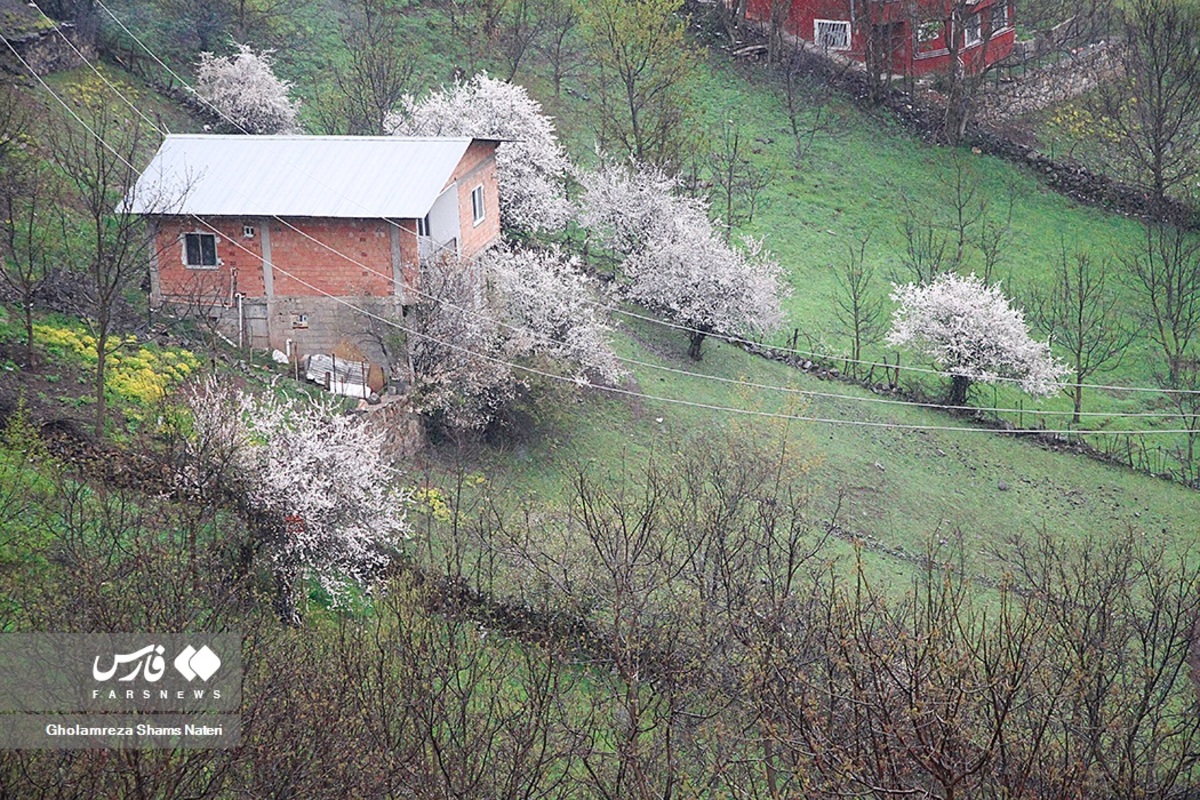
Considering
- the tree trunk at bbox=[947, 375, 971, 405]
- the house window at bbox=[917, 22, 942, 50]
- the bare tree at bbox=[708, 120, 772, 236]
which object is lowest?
the tree trunk at bbox=[947, 375, 971, 405]

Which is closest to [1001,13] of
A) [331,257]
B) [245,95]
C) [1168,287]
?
[1168,287]

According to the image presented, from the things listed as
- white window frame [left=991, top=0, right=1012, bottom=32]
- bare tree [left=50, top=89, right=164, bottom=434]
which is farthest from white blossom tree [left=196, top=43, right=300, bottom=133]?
white window frame [left=991, top=0, right=1012, bottom=32]

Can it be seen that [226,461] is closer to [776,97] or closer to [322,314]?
[322,314]

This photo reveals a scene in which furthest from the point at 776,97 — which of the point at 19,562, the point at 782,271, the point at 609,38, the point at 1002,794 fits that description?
the point at 1002,794

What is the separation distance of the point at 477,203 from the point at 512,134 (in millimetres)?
7183

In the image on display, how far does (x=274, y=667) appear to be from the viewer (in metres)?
17.5

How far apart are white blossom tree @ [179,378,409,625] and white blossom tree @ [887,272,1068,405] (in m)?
18.2

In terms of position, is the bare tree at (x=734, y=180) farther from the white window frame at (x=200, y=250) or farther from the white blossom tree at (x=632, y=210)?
the white window frame at (x=200, y=250)

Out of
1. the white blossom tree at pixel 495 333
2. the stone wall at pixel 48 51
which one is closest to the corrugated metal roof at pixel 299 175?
the white blossom tree at pixel 495 333

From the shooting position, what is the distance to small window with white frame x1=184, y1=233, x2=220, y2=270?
31.9m

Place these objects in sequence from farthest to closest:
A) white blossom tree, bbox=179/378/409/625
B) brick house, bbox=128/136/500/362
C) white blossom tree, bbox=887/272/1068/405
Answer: white blossom tree, bbox=887/272/1068/405, brick house, bbox=128/136/500/362, white blossom tree, bbox=179/378/409/625

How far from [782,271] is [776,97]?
53.5 ft

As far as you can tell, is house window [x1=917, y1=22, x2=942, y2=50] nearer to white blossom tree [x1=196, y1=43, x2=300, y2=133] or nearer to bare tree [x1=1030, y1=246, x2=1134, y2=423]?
bare tree [x1=1030, y1=246, x2=1134, y2=423]

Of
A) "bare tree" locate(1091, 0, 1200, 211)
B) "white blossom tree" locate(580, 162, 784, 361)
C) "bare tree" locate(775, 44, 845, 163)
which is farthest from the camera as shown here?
"bare tree" locate(775, 44, 845, 163)
